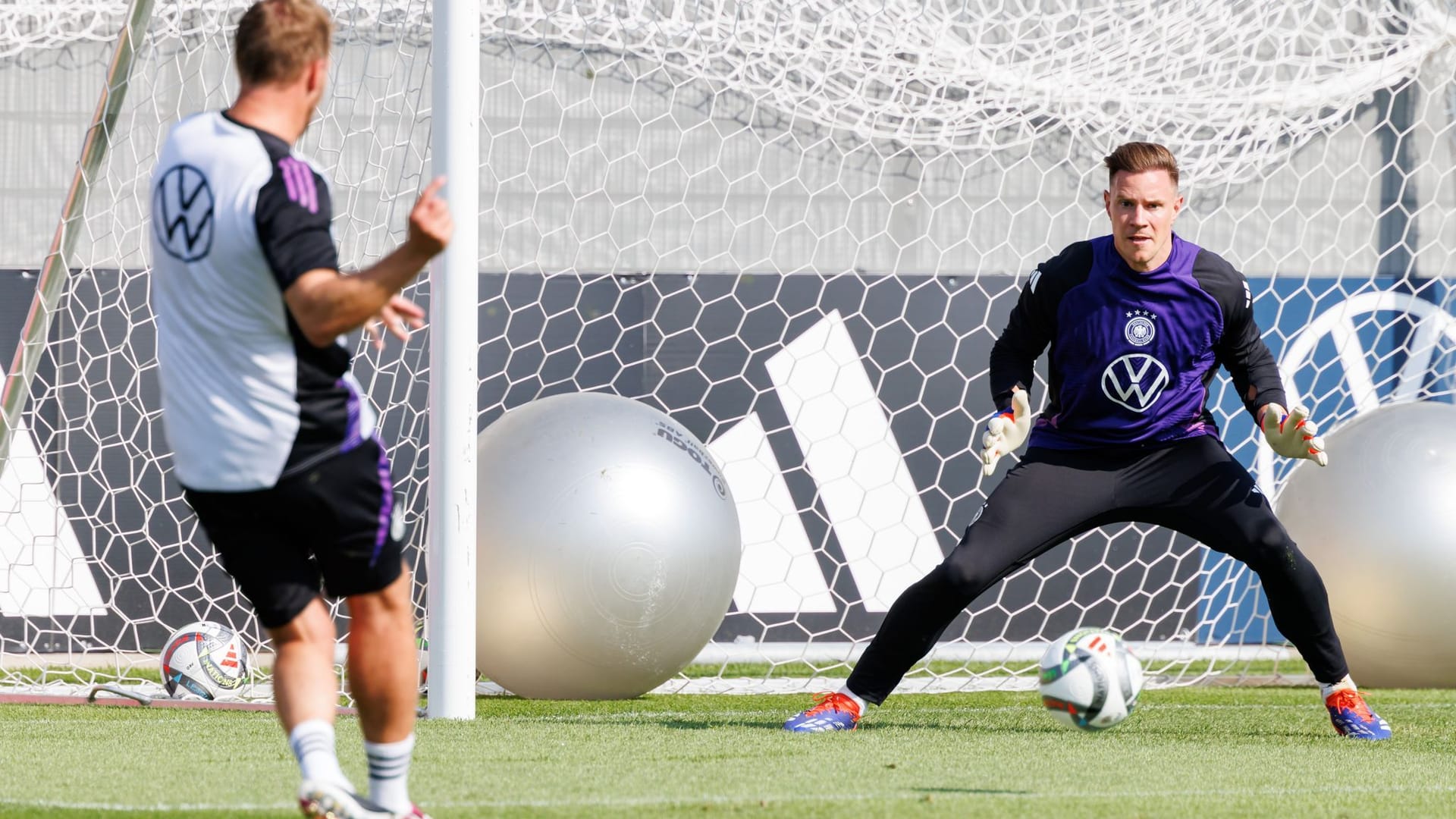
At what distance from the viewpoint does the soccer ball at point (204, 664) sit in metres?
6.20

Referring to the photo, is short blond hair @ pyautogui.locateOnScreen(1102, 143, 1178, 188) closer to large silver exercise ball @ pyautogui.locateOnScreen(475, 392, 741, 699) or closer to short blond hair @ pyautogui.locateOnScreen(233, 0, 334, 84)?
large silver exercise ball @ pyautogui.locateOnScreen(475, 392, 741, 699)

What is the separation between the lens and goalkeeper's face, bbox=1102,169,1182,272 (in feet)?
16.6

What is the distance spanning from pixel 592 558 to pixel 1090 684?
2.39 m

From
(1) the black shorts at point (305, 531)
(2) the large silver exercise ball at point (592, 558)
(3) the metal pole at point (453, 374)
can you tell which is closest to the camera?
(1) the black shorts at point (305, 531)

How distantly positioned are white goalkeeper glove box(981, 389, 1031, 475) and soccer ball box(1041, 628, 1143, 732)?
86 centimetres

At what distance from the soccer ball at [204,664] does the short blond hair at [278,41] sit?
3.60 meters

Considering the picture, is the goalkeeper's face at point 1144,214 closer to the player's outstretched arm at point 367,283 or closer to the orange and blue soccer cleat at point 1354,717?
the orange and blue soccer cleat at point 1354,717

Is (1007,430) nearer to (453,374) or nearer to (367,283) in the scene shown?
(453,374)

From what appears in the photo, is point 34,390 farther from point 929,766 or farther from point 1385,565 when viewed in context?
point 1385,565

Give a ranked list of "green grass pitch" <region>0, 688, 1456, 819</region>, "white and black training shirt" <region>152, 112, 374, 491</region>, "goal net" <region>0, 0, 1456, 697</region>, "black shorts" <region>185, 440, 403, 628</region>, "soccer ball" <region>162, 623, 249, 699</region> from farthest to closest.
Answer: "goal net" <region>0, 0, 1456, 697</region>
"soccer ball" <region>162, 623, 249, 699</region>
"green grass pitch" <region>0, 688, 1456, 819</region>
"black shorts" <region>185, 440, 403, 628</region>
"white and black training shirt" <region>152, 112, 374, 491</region>

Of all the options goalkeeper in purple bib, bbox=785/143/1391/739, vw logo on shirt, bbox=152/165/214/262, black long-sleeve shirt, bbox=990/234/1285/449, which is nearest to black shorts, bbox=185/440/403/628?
vw logo on shirt, bbox=152/165/214/262

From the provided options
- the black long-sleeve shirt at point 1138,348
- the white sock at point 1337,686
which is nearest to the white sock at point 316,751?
the black long-sleeve shirt at point 1138,348

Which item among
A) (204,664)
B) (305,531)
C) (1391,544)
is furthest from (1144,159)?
(204,664)

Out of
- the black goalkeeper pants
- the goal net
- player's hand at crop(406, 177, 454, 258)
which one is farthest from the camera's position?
the goal net
